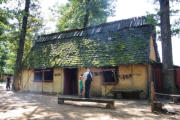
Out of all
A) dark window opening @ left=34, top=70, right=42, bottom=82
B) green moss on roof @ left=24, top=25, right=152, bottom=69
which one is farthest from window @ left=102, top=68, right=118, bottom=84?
dark window opening @ left=34, top=70, right=42, bottom=82

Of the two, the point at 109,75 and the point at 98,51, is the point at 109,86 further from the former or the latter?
the point at 98,51

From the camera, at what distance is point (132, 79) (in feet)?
38.6

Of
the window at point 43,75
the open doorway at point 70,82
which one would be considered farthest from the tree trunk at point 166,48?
the window at point 43,75

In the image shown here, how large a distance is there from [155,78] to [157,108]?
6239mm

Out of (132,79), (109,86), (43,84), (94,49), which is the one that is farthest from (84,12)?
(132,79)

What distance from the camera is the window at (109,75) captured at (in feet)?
40.9

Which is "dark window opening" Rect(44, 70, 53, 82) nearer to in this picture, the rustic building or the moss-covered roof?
the rustic building

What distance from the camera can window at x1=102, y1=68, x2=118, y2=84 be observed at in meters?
12.5

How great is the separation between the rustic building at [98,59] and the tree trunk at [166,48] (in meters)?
0.96

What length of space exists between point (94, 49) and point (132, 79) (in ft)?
13.6

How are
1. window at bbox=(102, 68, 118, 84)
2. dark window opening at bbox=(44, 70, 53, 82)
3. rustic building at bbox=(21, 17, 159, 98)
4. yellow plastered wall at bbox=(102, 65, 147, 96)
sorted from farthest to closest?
dark window opening at bbox=(44, 70, 53, 82)
window at bbox=(102, 68, 118, 84)
rustic building at bbox=(21, 17, 159, 98)
yellow plastered wall at bbox=(102, 65, 147, 96)

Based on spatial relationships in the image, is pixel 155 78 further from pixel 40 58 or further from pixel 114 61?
pixel 40 58

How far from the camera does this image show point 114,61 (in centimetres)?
1221

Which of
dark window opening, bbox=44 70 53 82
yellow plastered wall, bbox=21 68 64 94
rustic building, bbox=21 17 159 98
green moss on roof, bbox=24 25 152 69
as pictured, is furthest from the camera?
dark window opening, bbox=44 70 53 82
